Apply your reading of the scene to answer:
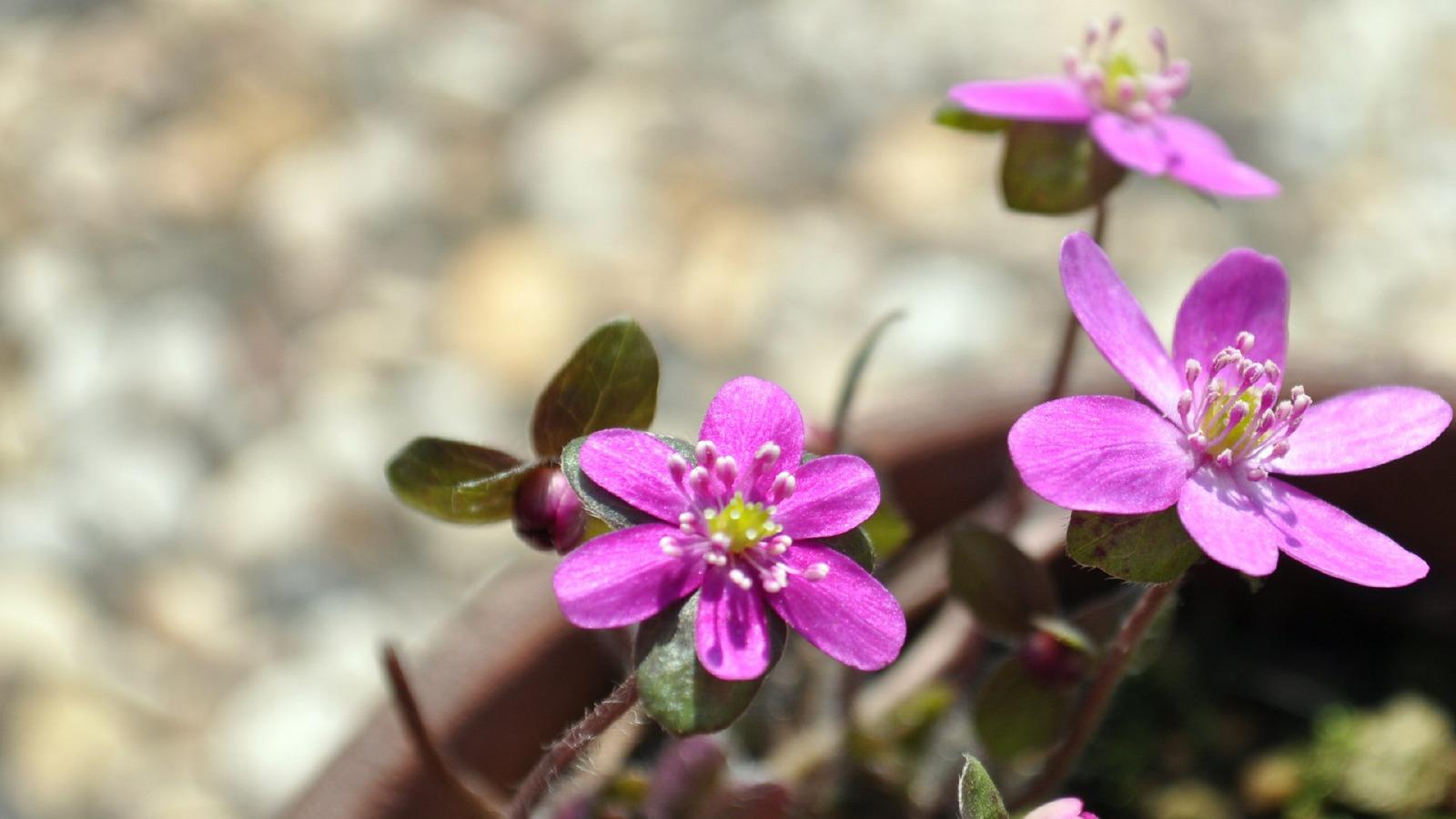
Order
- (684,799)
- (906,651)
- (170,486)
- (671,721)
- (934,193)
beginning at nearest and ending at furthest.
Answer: (671,721), (684,799), (906,651), (170,486), (934,193)

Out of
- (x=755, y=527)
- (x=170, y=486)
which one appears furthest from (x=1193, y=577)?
(x=170, y=486)

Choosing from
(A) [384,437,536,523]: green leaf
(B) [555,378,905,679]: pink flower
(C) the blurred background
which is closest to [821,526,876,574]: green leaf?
(B) [555,378,905,679]: pink flower

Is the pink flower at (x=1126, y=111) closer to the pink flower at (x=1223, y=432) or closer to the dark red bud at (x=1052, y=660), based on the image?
the pink flower at (x=1223, y=432)

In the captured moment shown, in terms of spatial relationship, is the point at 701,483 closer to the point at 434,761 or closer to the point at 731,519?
the point at 731,519

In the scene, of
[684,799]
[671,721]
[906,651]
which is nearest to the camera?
[671,721]

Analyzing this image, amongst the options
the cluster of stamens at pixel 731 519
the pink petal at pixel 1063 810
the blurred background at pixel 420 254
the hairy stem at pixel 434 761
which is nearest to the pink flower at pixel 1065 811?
the pink petal at pixel 1063 810

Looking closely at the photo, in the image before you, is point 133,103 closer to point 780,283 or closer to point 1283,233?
point 780,283
